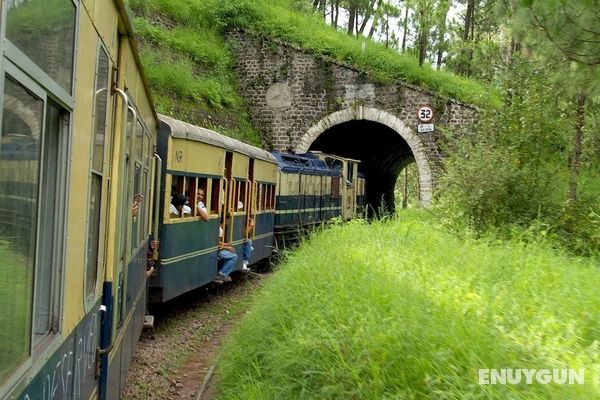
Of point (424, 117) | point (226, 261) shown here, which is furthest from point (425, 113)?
point (226, 261)

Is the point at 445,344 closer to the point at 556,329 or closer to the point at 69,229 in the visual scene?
the point at 556,329

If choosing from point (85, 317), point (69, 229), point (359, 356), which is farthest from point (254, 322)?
point (69, 229)

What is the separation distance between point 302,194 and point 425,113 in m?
7.92

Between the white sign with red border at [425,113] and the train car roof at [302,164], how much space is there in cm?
433

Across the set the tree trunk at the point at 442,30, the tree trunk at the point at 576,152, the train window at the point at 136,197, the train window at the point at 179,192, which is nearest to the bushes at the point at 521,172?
the tree trunk at the point at 576,152

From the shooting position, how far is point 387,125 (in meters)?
23.4

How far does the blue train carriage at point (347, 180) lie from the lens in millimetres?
20938

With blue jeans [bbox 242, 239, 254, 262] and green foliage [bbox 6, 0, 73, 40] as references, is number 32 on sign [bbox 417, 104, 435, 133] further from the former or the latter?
green foliage [bbox 6, 0, 73, 40]

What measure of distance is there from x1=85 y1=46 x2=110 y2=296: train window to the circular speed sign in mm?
20376

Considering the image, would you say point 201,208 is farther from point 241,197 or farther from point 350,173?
point 350,173

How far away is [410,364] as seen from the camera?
151 inches

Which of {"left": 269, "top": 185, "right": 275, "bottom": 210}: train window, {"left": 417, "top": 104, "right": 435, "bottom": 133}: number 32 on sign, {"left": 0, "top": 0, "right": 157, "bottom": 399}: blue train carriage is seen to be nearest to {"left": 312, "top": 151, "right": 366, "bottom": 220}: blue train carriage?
{"left": 417, "top": 104, "right": 435, "bottom": 133}: number 32 on sign

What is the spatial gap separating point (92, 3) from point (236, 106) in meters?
21.3

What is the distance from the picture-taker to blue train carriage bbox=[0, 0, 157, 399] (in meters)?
1.69
